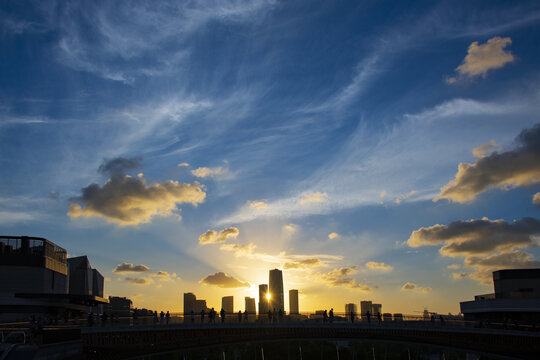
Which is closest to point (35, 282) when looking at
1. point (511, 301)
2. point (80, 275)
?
point (511, 301)

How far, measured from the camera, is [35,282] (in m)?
82.8

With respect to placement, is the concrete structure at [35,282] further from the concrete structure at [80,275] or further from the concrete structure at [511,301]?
the concrete structure at [80,275]

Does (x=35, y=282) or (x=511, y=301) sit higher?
(x=35, y=282)

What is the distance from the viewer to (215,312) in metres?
55.0

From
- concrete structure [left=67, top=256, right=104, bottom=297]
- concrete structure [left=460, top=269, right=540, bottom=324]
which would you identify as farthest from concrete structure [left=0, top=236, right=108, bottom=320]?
concrete structure [left=67, top=256, right=104, bottom=297]

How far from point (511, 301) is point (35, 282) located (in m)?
83.8

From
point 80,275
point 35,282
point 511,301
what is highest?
point 80,275

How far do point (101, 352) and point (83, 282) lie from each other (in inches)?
5117

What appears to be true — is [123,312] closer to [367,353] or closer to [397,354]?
[367,353]

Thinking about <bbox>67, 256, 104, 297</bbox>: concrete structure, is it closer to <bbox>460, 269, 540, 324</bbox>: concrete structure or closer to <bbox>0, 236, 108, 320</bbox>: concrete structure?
<bbox>0, 236, 108, 320</bbox>: concrete structure

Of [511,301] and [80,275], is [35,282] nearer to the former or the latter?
[511,301]

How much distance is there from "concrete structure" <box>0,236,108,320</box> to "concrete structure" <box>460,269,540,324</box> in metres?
65.7

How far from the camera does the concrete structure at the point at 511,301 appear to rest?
8288cm

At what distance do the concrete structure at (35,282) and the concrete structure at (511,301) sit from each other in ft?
215
